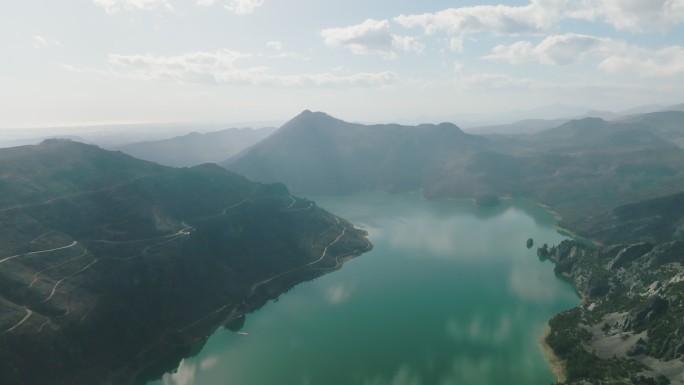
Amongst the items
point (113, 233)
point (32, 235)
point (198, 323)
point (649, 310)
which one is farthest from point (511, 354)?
point (32, 235)

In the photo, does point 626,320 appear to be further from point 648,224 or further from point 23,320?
point 23,320

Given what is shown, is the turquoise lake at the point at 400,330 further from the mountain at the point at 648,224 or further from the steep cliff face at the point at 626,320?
the mountain at the point at 648,224

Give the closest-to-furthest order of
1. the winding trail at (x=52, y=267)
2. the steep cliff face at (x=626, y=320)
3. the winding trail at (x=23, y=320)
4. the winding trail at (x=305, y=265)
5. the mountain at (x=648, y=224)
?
the steep cliff face at (x=626, y=320), the winding trail at (x=23, y=320), the winding trail at (x=52, y=267), the winding trail at (x=305, y=265), the mountain at (x=648, y=224)

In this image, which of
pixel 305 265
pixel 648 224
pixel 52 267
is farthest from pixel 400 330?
pixel 648 224

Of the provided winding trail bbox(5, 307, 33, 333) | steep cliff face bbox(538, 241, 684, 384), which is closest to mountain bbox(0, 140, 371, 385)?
winding trail bbox(5, 307, 33, 333)

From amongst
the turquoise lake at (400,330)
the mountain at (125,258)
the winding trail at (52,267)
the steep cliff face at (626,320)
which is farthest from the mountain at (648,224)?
the winding trail at (52,267)

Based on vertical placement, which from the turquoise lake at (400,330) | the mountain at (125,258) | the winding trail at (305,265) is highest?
the mountain at (125,258)

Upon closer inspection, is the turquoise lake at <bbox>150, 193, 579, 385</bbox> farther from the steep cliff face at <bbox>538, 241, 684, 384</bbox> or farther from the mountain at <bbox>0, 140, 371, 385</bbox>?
the mountain at <bbox>0, 140, 371, 385</bbox>

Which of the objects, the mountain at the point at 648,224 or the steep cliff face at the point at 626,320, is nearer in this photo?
the steep cliff face at the point at 626,320
